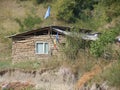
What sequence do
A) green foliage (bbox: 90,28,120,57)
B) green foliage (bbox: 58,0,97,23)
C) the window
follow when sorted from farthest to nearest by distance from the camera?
green foliage (bbox: 58,0,97,23) → the window → green foliage (bbox: 90,28,120,57)

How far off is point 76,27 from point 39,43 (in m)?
5.66

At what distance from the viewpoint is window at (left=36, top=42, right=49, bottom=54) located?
36.0 metres

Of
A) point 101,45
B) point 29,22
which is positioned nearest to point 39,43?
point 101,45

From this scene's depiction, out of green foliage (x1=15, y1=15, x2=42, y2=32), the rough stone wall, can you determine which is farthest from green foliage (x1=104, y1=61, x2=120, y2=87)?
green foliage (x1=15, y1=15, x2=42, y2=32)

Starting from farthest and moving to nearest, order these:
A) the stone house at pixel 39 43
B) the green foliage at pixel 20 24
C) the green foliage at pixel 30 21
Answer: the green foliage at pixel 30 21
the green foliage at pixel 20 24
the stone house at pixel 39 43

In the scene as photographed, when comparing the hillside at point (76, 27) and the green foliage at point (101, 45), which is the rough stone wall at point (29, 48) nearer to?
the hillside at point (76, 27)

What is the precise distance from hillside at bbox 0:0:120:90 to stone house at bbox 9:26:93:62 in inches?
58.3

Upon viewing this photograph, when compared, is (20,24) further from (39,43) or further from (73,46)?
(73,46)

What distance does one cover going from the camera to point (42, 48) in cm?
3625

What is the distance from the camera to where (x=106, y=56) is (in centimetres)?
2491

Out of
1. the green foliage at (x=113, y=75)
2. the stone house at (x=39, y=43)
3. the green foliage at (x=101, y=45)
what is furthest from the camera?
the stone house at (x=39, y=43)

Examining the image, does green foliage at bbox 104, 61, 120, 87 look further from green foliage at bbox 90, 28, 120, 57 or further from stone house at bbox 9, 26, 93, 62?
stone house at bbox 9, 26, 93, 62

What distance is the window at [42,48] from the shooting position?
1419 inches

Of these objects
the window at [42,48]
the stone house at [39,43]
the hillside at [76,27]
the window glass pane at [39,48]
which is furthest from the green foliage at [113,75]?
the window glass pane at [39,48]
